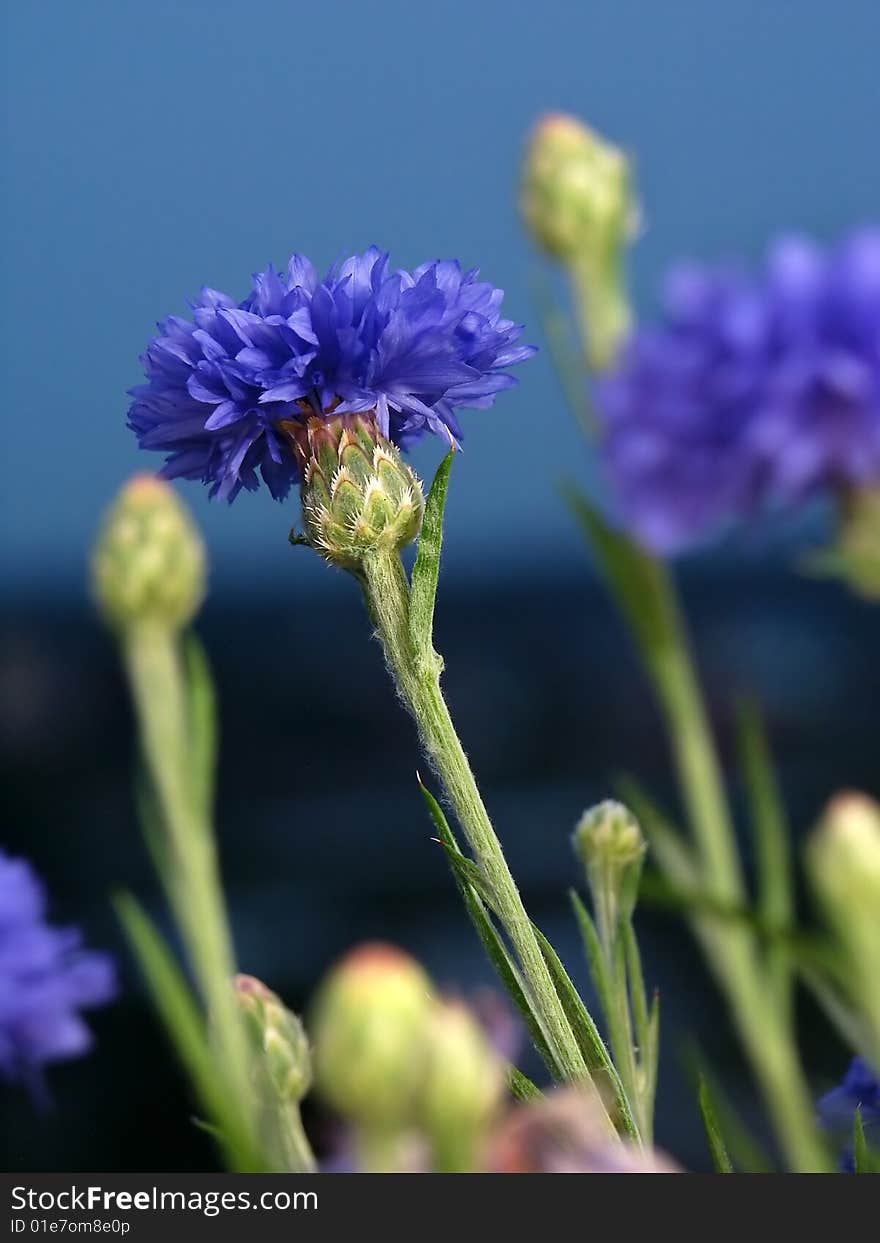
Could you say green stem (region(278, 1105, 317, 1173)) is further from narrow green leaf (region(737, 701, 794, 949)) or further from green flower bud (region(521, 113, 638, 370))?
green flower bud (region(521, 113, 638, 370))

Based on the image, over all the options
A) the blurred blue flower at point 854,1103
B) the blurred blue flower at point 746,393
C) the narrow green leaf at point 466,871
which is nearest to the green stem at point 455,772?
the narrow green leaf at point 466,871

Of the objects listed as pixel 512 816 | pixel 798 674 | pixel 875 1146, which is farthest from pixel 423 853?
pixel 875 1146

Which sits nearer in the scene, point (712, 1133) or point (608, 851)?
point (712, 1133)

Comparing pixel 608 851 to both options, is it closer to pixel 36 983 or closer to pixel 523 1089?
pixel 523 1089

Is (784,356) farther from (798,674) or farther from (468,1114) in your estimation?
(798,674)

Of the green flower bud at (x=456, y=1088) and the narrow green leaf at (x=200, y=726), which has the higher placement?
the narrow green leaf at (x=200, y=726)

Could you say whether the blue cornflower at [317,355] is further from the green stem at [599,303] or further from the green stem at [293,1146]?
the green stem at [293,1146]

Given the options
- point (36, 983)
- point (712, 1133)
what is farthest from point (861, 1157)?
point (36, 983)
